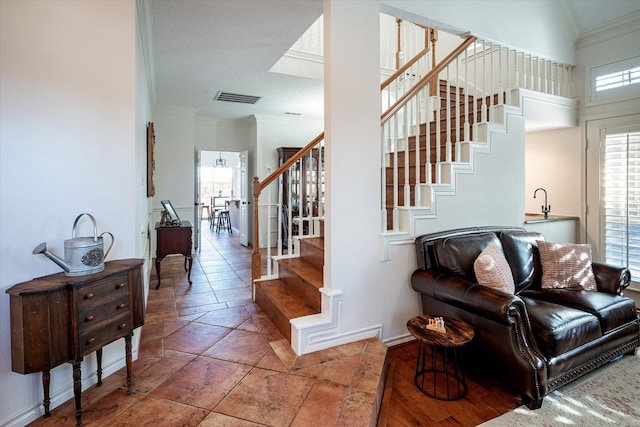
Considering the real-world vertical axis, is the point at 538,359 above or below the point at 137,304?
below

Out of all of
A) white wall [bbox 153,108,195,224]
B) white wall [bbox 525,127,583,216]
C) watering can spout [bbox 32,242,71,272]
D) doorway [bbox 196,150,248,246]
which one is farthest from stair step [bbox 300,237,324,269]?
doorway [bbox 196,150,248,246]

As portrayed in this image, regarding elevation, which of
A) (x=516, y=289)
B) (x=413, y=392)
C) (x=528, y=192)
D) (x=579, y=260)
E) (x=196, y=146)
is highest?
(x=196, y=146)

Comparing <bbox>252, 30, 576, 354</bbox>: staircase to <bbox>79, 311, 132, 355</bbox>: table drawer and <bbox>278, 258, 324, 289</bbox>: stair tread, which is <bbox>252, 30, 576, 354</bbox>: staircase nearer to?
<bbox>278, 258, 324, 289</bbox>: stair tread

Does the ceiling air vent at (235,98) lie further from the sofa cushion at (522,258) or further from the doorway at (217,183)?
the doorway at (217,183)

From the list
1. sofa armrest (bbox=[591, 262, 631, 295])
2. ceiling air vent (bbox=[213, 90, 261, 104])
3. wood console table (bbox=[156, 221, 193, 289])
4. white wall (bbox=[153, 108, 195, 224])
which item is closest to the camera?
sofa armrest (bbox=[591, 262, 631, 295])

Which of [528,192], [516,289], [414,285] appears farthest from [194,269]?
[528,192]

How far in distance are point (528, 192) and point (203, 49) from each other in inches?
193

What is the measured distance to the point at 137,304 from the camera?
2074 millimetres

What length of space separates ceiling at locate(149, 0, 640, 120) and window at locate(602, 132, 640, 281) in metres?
1.57

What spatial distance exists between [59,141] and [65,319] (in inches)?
40.6

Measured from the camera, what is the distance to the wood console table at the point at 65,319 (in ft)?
5.16

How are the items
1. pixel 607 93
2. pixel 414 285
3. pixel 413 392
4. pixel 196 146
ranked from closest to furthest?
1. pixel 413 392
2. pixel 414 285
3. pixel 607 93
4. pixel 196 146

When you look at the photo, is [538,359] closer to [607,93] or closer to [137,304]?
[137,304]

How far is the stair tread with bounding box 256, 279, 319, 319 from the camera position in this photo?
9.02ft
